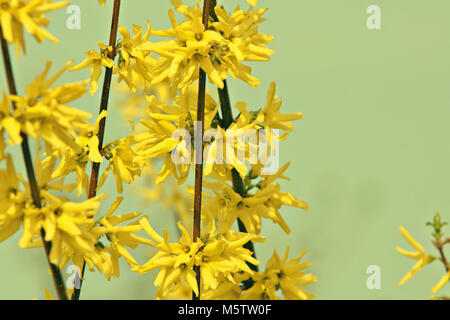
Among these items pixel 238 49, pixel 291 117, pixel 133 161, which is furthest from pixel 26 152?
pixel 291 117

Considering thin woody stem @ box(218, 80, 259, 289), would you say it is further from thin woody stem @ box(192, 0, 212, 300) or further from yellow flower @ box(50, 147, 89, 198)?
yellow flower @ box(50, 147, 89, 198)

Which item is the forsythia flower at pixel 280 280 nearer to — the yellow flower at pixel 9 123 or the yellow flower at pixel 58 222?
the yellow flower at pixel 58 222

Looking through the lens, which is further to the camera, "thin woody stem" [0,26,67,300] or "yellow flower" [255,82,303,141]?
"yellow flower" [255,82,303,141]

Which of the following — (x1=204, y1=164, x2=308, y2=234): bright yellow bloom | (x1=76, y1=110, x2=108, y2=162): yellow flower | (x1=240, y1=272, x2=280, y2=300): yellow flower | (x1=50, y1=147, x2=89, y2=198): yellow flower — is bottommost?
(x1=240, y1=272, x2=280, y2=300): yellow flower

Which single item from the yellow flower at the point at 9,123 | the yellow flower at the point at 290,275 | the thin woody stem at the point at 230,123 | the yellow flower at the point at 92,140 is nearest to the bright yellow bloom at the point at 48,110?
the yellow flower at the point at 9,123

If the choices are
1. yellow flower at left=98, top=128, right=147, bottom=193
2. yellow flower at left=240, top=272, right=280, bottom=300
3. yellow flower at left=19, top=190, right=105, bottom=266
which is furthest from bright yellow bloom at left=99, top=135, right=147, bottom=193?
yellow flower at left=240, top=272, right=280, bottom=300
